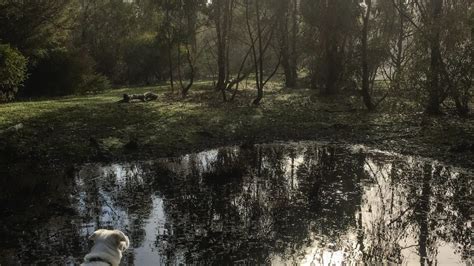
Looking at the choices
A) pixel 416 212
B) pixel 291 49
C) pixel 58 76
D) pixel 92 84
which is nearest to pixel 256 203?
pixel 416 212

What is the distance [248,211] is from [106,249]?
4365 millimetres

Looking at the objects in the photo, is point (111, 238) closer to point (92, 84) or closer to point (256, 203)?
point (256, 203)

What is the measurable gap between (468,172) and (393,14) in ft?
70.9

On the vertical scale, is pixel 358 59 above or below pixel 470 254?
above

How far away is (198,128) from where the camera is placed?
18156 millimetres

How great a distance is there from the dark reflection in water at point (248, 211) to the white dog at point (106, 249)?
126 cm

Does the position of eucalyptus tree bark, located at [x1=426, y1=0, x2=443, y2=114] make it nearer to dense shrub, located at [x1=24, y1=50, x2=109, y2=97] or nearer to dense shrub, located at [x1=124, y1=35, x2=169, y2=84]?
dense shrub, located at [x1=24, y1=50, x2=109, y2=97]

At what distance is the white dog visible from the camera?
19.5ft

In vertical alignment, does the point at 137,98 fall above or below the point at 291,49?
below

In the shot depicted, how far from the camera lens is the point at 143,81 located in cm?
4700

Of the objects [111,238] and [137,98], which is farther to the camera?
[137,98]

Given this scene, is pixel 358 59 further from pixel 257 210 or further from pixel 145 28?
pixel 145 28

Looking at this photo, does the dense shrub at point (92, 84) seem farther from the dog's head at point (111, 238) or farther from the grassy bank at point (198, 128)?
the dog's head at point (111, 238)

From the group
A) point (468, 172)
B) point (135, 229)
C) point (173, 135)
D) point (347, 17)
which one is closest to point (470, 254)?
point (468, 172)
